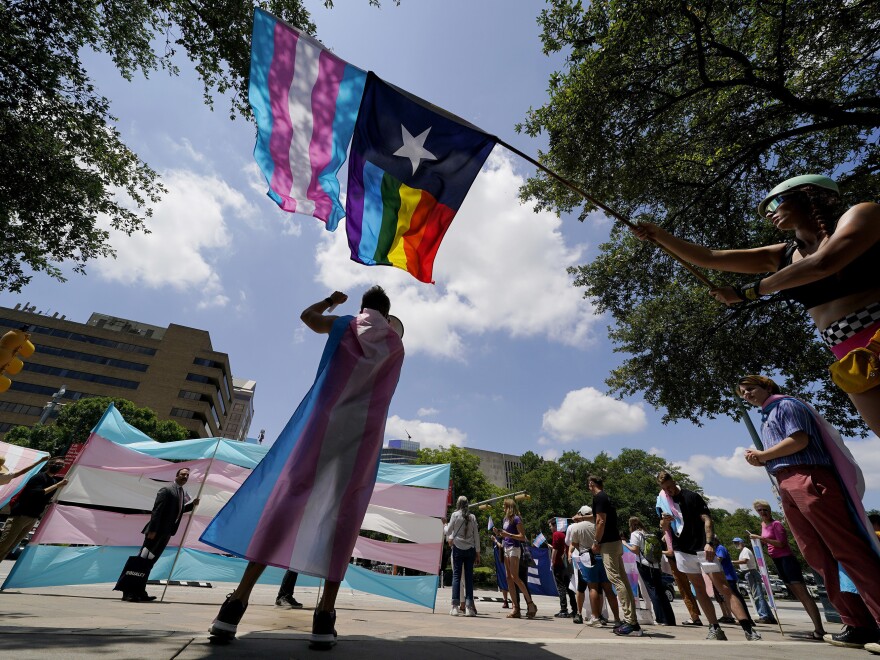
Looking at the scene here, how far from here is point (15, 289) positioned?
36.2ft

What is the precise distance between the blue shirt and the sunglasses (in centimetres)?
130

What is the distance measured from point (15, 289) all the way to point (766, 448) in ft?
51.1

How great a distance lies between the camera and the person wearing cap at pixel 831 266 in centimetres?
195

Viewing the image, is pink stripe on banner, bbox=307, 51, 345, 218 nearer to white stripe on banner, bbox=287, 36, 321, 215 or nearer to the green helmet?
white stripe on banner, bbox=287, 36, 321, 215

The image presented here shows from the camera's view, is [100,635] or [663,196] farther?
[663,196]

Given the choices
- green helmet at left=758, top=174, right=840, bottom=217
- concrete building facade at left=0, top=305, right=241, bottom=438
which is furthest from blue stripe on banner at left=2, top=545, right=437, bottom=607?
concrete building facade at left=0, top=305, right=241, bottom=438

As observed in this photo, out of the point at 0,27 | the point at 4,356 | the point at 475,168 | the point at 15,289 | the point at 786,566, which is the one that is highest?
the point at 0,27

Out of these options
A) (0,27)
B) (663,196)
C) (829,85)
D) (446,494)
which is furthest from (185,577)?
(829,85)

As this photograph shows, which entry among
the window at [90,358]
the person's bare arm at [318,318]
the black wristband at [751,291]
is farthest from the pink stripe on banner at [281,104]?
the window at [90,358]

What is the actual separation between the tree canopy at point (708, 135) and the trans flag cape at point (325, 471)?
25.8 ft

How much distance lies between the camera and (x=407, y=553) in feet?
26.4

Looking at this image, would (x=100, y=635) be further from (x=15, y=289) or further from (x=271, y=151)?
(x=15, y=289)

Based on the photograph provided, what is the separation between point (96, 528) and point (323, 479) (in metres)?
6.76

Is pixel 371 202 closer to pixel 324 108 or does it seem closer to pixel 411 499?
pixel 324 108
